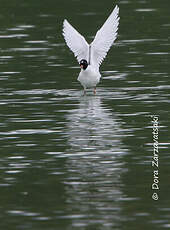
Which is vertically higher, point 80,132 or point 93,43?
point 93,43

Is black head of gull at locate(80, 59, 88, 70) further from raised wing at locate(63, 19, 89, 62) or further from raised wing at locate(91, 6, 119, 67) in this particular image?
raised wing at locate(91, 6, 119, 67)

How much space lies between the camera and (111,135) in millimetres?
21156

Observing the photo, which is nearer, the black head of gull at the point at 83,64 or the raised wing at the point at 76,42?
the black head of gull at the point at 83,64

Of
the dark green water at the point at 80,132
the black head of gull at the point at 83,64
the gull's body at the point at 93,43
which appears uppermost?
the gull's body at the point at 93,43

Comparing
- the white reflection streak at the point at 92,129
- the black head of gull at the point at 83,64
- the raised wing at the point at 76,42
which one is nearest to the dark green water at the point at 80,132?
the white reflection streak at the point at 92,129

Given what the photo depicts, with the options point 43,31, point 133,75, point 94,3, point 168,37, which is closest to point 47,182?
point 133,75

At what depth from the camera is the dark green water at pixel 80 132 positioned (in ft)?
52.0

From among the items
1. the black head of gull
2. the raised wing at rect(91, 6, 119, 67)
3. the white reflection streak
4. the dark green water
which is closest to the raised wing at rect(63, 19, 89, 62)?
the raised wing at rect(91, 6, 119, 67)

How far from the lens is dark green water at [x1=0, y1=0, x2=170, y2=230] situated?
624 inches

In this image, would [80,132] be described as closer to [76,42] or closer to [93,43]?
[76,42]

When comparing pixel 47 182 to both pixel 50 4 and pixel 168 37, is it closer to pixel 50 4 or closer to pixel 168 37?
pixel 168 37

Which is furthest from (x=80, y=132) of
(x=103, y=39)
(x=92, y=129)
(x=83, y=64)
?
(x=103, y=39)

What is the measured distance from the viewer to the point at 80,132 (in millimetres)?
21594

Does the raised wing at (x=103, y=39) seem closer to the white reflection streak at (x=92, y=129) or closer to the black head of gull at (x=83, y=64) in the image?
the black head of gull at (x=83, y=64)
